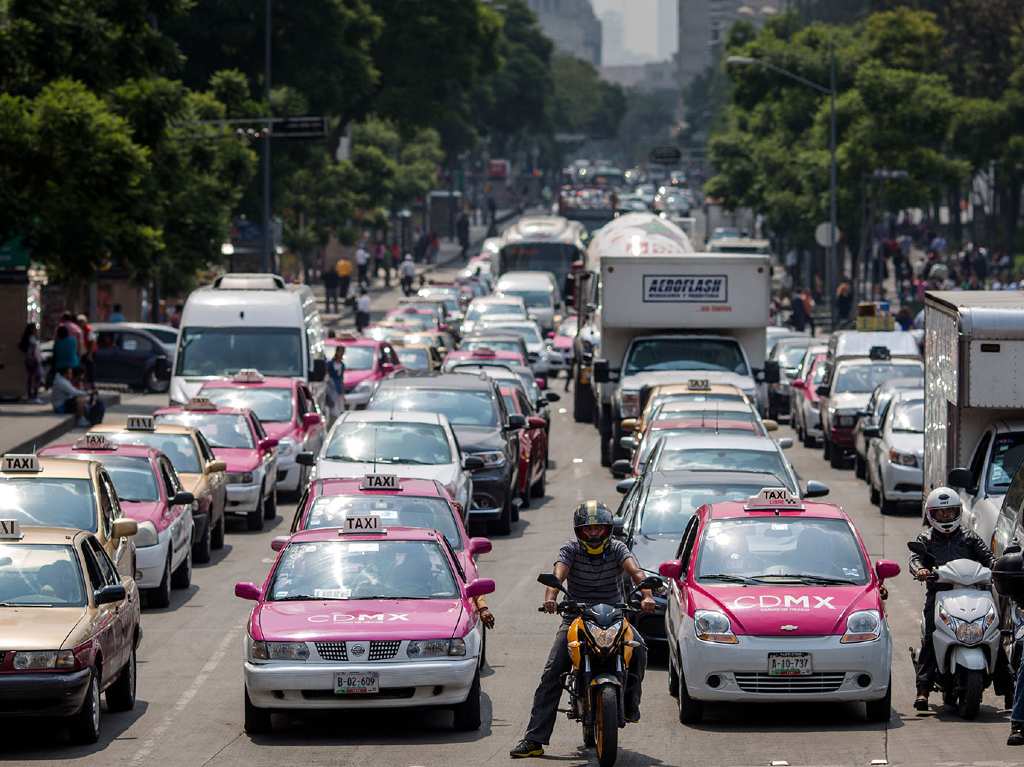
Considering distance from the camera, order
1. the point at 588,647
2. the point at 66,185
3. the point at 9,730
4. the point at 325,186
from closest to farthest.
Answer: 1. the point at 588,647
2. the point at 9,730
3. the point at 66,185
4. the point at 325,186

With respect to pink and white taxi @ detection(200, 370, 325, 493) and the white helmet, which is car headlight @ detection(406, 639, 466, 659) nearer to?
the white helmet

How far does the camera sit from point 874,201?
67.8 m

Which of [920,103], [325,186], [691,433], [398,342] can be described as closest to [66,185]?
[398,342]

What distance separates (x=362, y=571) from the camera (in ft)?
50.6

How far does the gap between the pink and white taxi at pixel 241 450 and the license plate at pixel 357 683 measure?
1261 centimetres

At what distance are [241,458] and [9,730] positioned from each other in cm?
1210

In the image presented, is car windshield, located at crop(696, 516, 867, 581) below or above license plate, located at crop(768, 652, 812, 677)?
above

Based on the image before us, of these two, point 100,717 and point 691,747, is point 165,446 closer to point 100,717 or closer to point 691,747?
point 100,717

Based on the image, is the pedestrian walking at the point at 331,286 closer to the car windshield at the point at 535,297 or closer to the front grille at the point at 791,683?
the car windshield at the point at 535,297

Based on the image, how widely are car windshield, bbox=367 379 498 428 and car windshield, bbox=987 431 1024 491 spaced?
943 cm

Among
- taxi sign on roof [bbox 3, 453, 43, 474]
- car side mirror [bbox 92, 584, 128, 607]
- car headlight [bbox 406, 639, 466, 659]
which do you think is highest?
taxi sign on roof [bbox 3, 453, 43, 474]

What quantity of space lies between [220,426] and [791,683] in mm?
14685

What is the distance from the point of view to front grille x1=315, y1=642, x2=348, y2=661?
46.8ft

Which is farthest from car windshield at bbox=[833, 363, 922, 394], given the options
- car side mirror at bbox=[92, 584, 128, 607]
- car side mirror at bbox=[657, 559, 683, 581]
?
car side mirror at bbox=[92, 584, 128, 607]
